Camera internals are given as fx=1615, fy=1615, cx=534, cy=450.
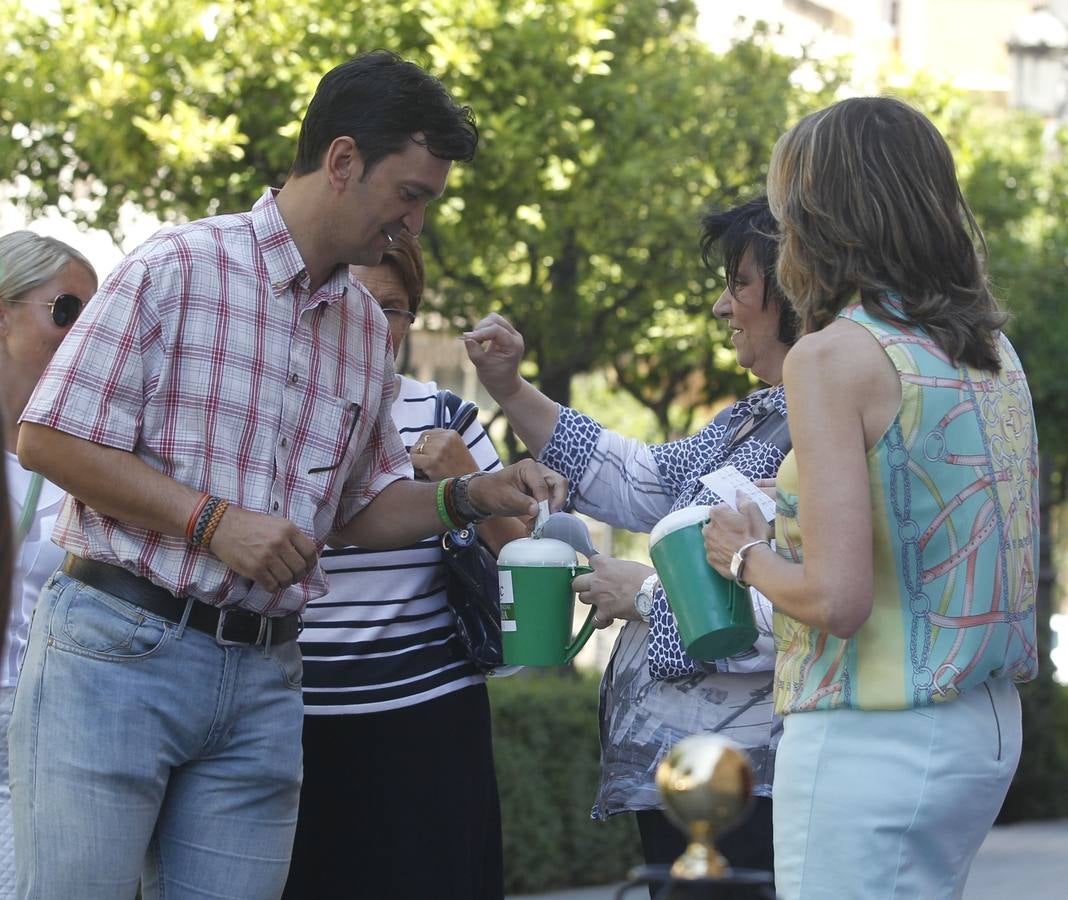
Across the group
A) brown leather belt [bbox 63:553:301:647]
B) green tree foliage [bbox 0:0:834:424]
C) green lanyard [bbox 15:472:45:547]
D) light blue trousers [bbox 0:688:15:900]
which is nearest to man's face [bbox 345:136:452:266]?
brown leather belt [bbox 63:553:301:647]

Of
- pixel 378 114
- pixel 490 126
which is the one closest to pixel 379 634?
pixel 378 114

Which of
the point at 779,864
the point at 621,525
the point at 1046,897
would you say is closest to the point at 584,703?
the point at 1046,897

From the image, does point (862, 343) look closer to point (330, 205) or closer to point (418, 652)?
point (330, 205)

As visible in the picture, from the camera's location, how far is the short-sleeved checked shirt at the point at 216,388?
2479 mm

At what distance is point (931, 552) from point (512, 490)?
993mm

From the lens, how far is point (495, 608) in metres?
3.10

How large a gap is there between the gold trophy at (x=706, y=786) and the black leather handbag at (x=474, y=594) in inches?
70.4

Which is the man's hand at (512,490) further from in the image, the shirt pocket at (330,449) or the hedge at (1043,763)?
the hedge at (1043,763)

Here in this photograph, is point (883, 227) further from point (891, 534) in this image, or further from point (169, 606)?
point (169, 606)

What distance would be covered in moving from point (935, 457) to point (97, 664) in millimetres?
1286

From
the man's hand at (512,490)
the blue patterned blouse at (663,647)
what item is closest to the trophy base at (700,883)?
the blue patterned blouse at (663,647)

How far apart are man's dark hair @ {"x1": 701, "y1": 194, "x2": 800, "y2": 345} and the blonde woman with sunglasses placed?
4.15 ft

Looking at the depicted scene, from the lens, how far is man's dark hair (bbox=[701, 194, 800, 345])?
114 inches

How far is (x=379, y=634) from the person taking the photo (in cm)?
312
